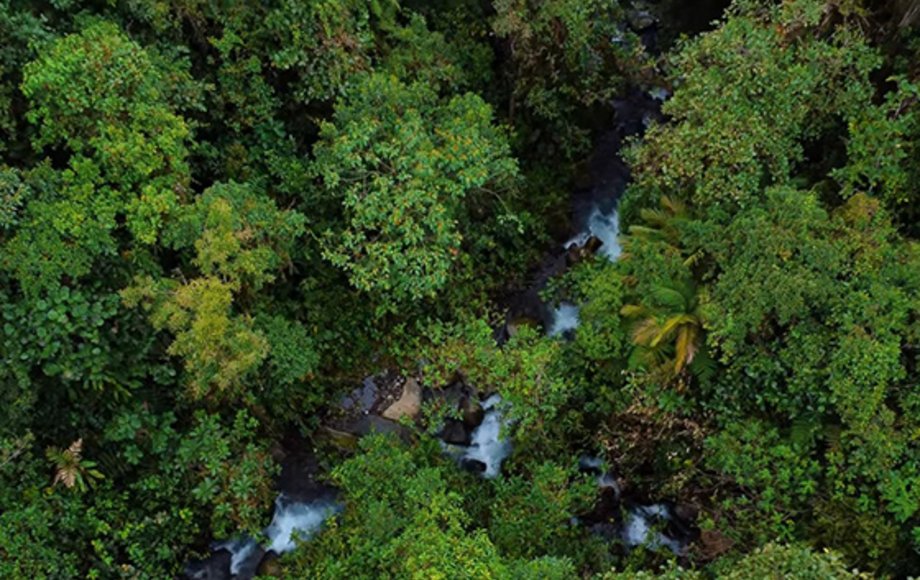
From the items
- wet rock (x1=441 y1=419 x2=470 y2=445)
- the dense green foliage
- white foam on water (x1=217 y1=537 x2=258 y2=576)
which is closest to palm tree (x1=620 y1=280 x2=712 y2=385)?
the dense green foliage

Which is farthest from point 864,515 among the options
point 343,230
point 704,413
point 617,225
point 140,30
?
point 140,30

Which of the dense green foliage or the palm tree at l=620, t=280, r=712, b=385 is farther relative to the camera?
the palm tree at l=620, t=280, r=712, b=385

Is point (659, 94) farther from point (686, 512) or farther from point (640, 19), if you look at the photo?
point (686, 512)

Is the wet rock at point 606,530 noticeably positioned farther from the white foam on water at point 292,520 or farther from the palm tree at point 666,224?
the palm tree at point 666,224

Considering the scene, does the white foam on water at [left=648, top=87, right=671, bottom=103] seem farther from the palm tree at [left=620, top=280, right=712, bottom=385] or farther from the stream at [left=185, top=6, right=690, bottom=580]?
the palm tree at [left=620, top=280, right=712, bottom=385]

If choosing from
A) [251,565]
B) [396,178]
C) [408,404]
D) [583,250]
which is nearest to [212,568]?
[251,565]

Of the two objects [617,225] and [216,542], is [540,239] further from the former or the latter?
[216,542]
